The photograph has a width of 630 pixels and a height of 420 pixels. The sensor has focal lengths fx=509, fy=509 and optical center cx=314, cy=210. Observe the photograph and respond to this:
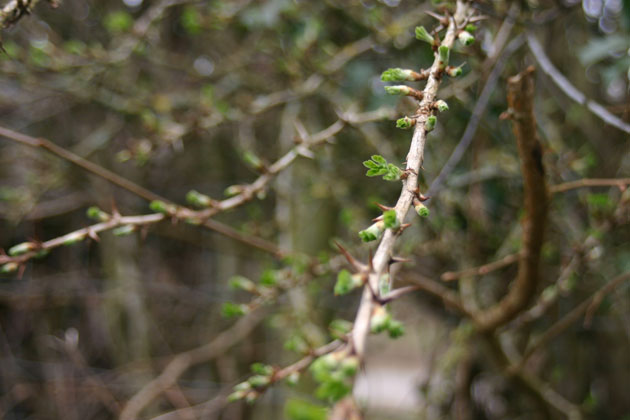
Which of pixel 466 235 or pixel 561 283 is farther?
pixel 466 235

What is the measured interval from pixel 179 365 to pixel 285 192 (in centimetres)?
79

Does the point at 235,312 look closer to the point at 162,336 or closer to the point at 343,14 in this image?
the point at 343,14

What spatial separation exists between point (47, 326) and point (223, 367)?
91 cm

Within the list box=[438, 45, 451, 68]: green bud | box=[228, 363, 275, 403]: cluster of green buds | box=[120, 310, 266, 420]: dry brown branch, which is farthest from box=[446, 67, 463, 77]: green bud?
box=[120, 310, 266, 420]: dry brown branch

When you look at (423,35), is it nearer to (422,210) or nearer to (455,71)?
(455,71)

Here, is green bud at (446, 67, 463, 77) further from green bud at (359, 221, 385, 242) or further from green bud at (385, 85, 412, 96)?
green bud at (359, 221, 385, 242)

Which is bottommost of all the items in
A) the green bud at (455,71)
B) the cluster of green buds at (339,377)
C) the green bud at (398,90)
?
the cluster of green buds at (339,377)

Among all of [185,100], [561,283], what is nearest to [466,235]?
[561,283]

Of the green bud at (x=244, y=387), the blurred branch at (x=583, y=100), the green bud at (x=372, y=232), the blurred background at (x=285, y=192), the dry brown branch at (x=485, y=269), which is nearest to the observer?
the green bud at (x=372, y=232)

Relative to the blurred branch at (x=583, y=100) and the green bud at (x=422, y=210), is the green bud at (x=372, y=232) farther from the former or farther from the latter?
the blurred branch at (x=583, y=100)

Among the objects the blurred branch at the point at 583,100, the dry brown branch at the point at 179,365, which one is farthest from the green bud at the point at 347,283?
the dry brown branch at the point at 179,365

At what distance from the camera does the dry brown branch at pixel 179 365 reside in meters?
1.79

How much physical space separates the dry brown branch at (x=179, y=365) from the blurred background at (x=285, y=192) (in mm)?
35

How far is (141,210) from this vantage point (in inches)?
96.6
